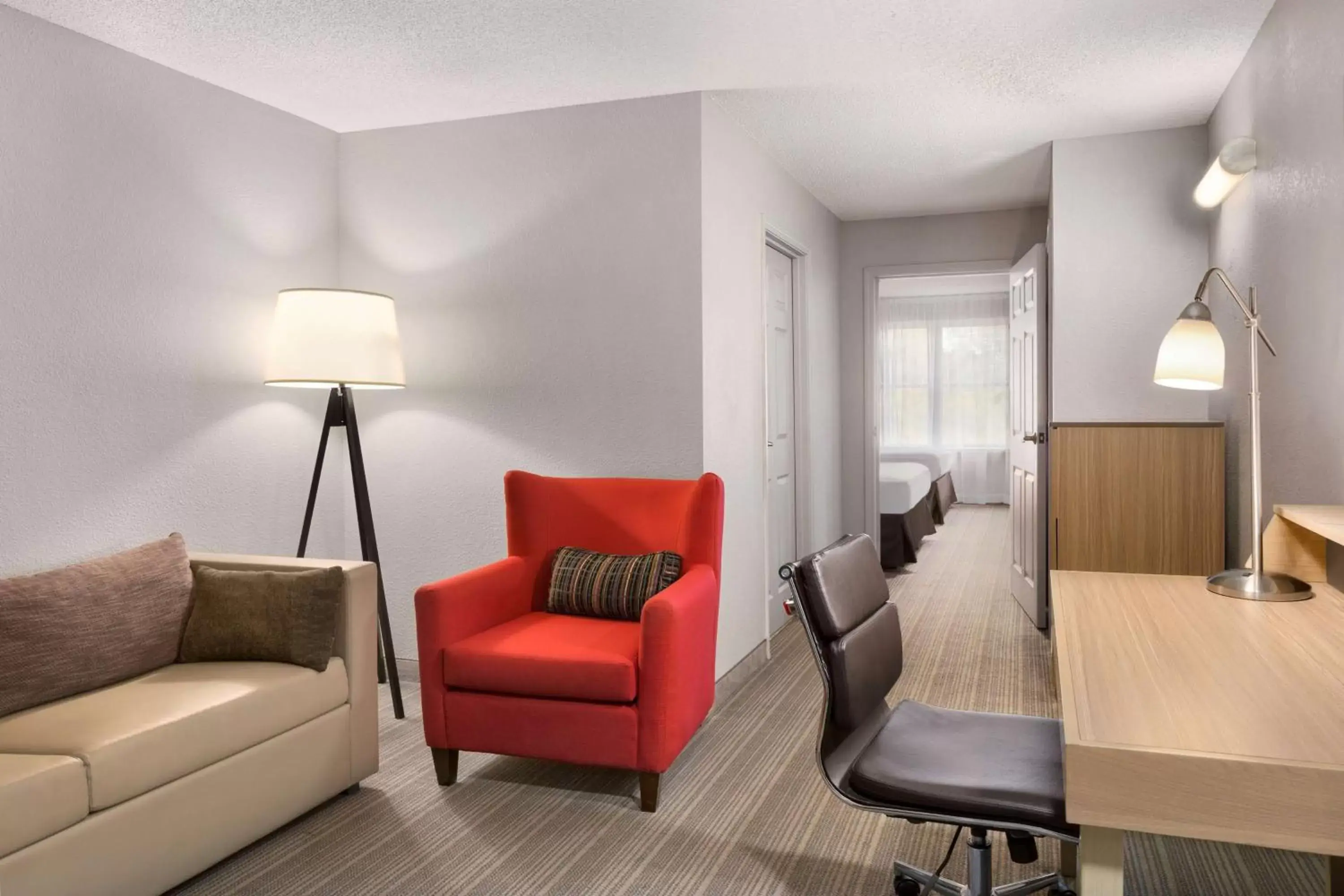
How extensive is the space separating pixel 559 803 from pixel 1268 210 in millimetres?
2962

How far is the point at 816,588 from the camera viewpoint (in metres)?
1.83

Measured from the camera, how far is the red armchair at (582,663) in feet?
9.05

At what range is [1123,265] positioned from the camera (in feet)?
14.6

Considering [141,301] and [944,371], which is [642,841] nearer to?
[141,301]

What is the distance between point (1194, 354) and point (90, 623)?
111 inches

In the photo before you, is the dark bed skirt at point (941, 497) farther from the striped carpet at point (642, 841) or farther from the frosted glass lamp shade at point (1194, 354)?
the frosted glass lamp shade at point (1194, 354)

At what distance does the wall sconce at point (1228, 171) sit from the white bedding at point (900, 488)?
9.95 feet

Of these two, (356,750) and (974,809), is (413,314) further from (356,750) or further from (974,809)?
(974,809)

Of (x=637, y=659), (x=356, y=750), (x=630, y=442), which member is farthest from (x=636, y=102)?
(x=356, y=750)

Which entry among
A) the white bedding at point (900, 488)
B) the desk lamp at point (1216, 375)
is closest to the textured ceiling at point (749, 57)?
the desk lamp at point (1216, 375)

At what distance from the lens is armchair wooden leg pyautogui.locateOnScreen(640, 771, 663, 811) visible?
2.78 meters

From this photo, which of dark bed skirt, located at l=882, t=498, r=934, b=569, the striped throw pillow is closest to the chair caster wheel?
the striped throw pillow

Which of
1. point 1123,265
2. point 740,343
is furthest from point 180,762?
point 1123,265

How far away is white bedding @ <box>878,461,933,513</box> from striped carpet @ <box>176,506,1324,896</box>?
3095mm
